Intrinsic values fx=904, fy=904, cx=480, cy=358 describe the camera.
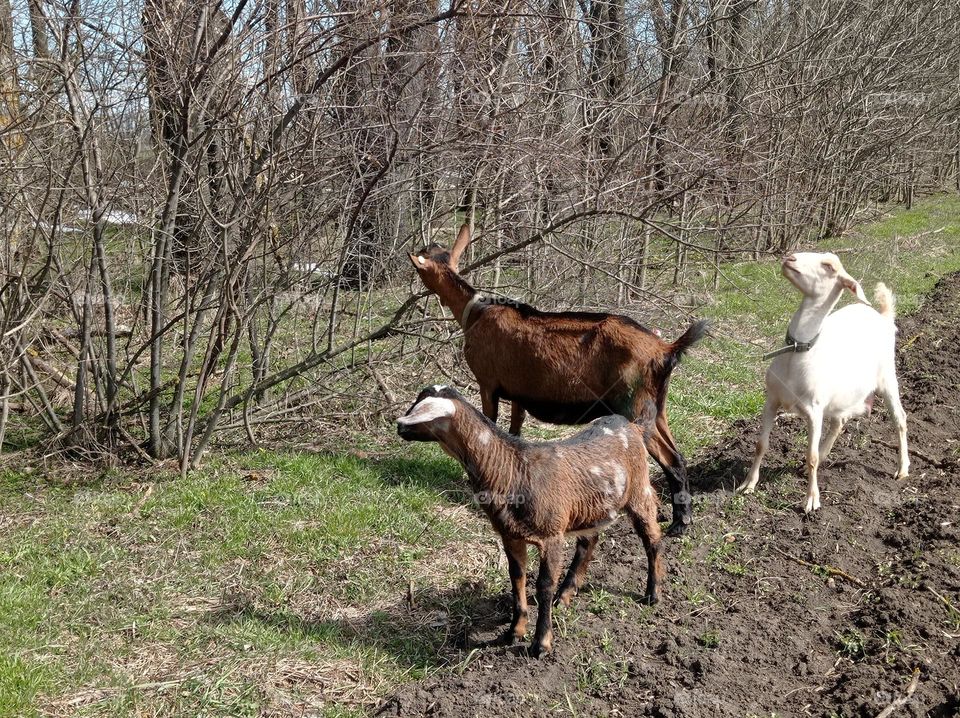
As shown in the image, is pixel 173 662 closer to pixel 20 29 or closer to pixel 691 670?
pixel 691 670

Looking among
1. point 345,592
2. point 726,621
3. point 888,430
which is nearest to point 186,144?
point 345,592

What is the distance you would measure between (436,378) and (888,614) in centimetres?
496

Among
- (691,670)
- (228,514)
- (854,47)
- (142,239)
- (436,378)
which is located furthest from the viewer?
(854,47)

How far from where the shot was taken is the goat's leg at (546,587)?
13.9ft

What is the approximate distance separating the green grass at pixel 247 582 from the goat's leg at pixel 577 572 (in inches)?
4.1

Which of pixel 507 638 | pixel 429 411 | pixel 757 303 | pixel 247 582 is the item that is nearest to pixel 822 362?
pixel 507 638

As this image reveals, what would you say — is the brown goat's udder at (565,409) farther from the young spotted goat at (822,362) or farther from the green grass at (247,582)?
the young spotted goat at (822,362)

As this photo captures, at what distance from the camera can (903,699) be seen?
4047 millimetres

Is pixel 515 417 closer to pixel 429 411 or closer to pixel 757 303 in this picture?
pixel 429 411

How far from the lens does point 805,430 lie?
300 inches

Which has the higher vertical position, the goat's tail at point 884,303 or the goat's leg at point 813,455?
the goat's tail at point 884,303

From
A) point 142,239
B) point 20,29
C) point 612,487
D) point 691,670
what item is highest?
point 20,29

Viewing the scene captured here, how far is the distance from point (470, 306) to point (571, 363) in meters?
0.87

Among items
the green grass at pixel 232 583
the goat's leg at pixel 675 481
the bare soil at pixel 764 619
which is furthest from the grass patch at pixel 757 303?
the green grass at pixel 232 583
